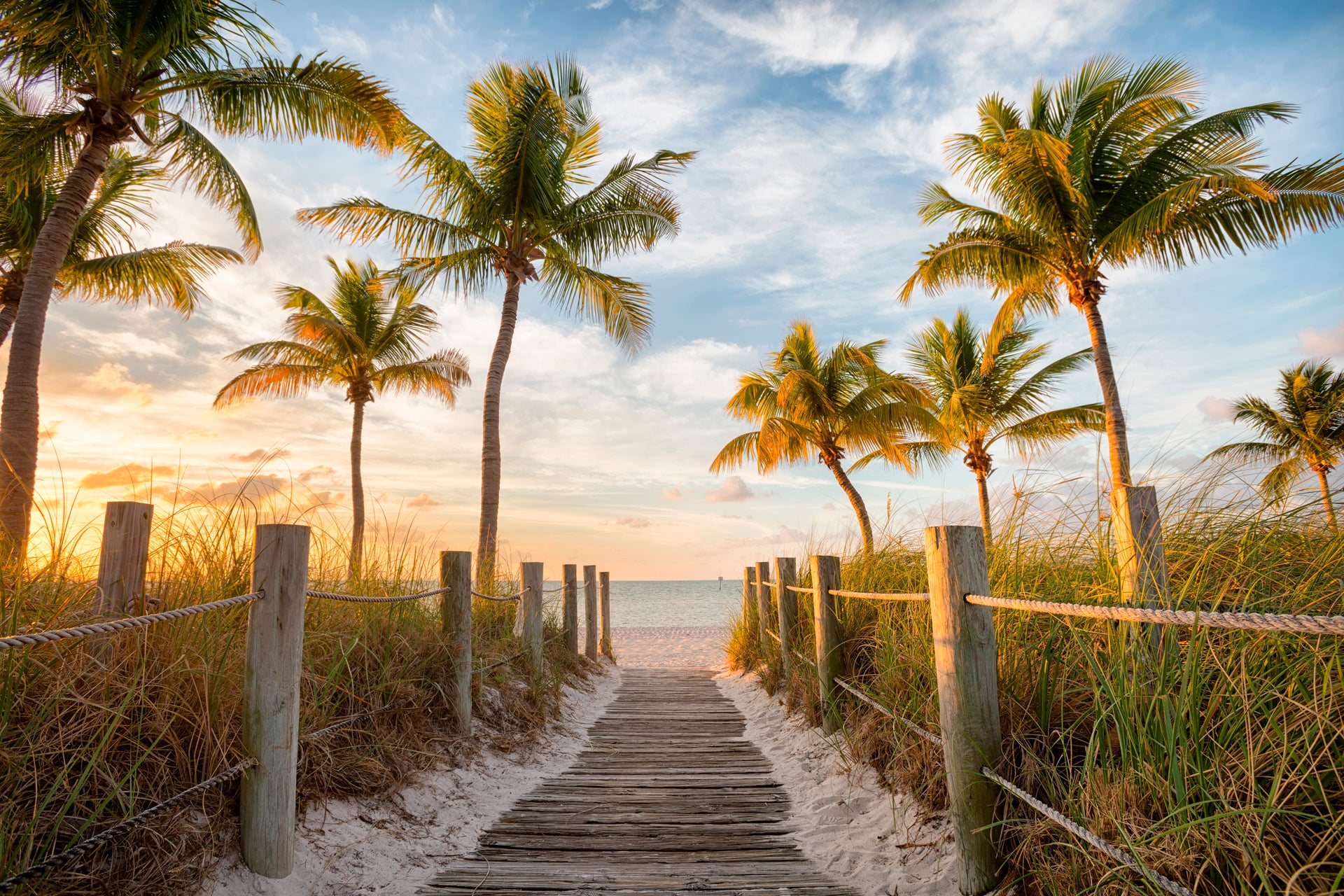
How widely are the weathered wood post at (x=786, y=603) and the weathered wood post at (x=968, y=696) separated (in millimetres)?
3644

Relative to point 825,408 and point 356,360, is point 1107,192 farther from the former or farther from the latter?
point 356,360

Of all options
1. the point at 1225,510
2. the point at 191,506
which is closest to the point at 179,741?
the point at 191,506

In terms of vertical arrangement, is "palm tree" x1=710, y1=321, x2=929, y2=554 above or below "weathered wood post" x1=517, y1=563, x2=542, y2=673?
above

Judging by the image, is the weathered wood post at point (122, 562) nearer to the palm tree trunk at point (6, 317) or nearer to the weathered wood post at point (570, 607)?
the weathered wood post at point (570, 607)

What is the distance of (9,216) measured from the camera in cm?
1267

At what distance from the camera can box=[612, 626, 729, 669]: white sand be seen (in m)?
15.0

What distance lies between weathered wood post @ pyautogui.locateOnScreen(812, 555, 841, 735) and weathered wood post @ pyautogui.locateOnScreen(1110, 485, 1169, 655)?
2.46 metres

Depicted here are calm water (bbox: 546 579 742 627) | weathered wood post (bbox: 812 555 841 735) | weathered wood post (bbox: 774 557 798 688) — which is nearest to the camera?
weathered wood post (bbox: 812 555 841 735)

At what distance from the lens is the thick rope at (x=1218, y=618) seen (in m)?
1.25

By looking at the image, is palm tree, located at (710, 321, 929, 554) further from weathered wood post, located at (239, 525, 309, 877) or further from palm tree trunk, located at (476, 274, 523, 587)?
weathered wood post, located at (239, 525, 309, 877)

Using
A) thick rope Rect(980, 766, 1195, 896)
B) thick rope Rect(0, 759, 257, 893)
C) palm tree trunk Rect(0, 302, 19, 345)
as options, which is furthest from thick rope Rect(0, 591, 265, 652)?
palm tree trunk Rect(0, 302, 19, 345)

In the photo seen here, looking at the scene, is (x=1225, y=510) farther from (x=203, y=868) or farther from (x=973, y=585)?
(x=203, y=868)

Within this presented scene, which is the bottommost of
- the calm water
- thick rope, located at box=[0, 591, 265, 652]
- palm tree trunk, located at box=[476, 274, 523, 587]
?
Result: the calm water

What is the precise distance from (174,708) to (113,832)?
0.59m
